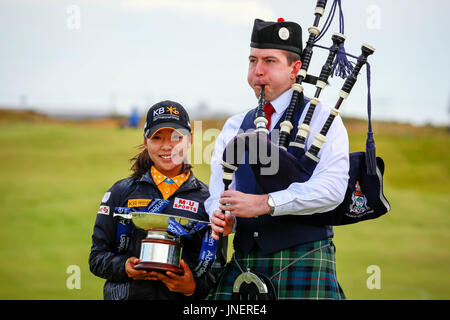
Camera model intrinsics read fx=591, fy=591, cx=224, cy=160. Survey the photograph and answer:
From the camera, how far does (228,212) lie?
2.30 meters

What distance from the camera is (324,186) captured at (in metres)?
2.12

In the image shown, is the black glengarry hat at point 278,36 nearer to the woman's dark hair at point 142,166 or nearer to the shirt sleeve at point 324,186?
the shirt sleeve at point 324,186

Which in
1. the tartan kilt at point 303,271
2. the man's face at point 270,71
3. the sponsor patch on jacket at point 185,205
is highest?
the man's face at point 270,71

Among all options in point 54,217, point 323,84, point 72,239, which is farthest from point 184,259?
point 54,217

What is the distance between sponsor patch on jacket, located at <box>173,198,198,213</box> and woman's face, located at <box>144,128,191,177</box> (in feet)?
0.46

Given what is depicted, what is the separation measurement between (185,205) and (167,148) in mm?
260

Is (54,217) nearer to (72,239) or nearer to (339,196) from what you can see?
(72,239)

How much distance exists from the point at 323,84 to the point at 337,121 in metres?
0.16

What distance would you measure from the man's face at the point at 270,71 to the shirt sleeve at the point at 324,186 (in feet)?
0.84

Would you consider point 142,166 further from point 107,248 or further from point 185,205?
point 107,248

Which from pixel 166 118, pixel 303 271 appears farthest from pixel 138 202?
pixel 303 271

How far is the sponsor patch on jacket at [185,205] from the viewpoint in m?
2.55

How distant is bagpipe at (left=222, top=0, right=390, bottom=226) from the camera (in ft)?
7.13

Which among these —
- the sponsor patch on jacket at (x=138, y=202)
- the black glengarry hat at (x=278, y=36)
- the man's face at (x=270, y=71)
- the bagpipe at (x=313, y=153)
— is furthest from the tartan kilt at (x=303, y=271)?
the black glengarry hat at (x=278, y=36)
